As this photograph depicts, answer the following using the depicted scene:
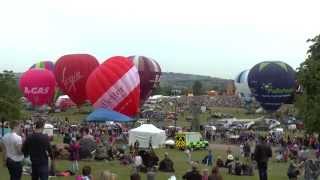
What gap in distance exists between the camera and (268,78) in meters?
66.6

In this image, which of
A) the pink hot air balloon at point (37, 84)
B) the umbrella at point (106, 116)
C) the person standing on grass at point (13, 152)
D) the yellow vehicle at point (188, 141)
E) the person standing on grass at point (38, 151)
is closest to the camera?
the person standing on grass at point (38, 151)

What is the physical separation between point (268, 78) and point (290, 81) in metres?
2.26

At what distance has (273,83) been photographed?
216 feet

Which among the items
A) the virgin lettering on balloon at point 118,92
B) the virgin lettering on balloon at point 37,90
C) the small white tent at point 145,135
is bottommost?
the small white tent at point 145,135

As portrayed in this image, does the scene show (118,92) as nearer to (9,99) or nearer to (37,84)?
(9,99)

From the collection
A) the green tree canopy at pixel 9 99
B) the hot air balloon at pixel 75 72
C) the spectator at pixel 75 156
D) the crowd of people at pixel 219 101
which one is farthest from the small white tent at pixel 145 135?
the crowd of people at pixel 219 101

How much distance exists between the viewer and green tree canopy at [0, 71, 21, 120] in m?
31.7

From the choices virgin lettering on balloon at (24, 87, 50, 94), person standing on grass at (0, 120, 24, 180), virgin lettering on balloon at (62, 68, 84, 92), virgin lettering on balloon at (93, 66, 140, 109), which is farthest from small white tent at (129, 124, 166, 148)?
virgin lettering on balloon at (24, 87, 50, 94)

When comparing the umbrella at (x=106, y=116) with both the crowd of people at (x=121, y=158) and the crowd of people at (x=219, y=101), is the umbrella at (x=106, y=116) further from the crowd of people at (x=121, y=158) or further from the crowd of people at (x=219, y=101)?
the crowd of people at (x=219, y=101)

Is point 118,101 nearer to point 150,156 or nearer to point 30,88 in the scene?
point 150,156

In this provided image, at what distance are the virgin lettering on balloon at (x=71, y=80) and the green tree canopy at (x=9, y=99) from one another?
26.1 meters

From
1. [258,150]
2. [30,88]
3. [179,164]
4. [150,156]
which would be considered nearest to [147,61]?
[30,88]

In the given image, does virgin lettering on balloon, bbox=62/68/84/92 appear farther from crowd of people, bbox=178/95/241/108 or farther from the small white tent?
crowd of people, bbox=178/95/241/108

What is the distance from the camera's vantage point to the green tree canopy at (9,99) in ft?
104
